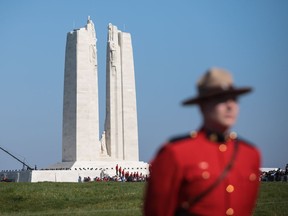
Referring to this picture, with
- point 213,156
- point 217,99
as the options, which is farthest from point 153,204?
point 217,99

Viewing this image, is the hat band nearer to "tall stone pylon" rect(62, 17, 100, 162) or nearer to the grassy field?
the grassy field

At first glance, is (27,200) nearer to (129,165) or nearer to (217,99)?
(217,99)

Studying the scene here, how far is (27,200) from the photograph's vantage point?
66.6 feet

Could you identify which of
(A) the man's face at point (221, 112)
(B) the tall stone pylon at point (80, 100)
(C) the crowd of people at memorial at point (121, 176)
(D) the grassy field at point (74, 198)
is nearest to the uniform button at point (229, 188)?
(A) the man's face at point (221, 112)

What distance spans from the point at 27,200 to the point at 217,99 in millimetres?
17853

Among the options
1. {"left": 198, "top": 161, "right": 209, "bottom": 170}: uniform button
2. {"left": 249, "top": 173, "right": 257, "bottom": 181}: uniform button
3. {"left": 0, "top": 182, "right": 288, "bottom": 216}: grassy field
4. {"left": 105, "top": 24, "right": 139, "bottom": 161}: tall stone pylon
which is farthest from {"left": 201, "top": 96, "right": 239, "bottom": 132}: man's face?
{"left": 105, "top": 24, "right": 139, "bottom": 161}: tall stone pylon

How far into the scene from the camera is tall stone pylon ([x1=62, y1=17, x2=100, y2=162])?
44656mm

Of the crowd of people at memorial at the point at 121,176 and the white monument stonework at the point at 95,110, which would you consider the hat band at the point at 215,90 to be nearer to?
→ the crowd of people at memorial at the point at 121,176

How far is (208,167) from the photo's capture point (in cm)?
315

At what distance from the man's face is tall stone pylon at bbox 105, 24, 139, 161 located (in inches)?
1735

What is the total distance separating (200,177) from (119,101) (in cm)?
4460

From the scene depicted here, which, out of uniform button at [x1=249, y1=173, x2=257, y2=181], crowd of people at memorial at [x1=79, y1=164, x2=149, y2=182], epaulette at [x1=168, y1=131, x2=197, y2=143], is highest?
crowd of people at memorial at [x1=79, y1=164, x2=149, y2=182]

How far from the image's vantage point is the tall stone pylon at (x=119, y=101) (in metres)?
47.5

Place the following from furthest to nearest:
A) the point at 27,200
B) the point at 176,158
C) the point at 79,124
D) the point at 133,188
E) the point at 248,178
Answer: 1. the point at 79,124
2. the point at 133,188
3. the point at 27,200
4. the point at 248,178
5. the point at 176,158
